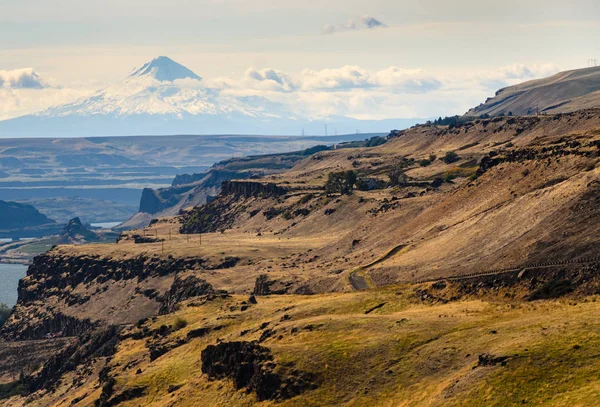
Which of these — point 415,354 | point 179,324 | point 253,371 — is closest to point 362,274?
point 179,324

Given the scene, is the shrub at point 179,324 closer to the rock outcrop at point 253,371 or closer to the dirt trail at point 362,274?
the dirt trail at point 362,274

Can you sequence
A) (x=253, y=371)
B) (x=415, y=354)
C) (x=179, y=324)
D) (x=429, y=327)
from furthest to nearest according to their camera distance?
(x=179, y=324)
(x=253, y=371)
(x=429, y=327)
(x=415, y=354)

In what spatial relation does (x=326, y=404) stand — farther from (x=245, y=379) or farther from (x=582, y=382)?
(x=582, y=382)

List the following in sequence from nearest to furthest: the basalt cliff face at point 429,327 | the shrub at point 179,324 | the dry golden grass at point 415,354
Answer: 1. the dry golden grass at point 415,354
2. the basalt cliff face at point 429,327
3. the shrub at point 179,324

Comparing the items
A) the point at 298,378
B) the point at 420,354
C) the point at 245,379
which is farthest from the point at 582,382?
the point at 245,379

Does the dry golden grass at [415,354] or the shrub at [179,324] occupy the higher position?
the dry golden grass at [415,354]

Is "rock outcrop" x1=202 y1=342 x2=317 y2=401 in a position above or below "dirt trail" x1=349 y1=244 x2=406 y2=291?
below

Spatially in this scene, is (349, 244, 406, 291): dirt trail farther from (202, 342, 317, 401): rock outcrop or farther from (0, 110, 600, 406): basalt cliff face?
(202, 342, 317, 401): rock outcrop

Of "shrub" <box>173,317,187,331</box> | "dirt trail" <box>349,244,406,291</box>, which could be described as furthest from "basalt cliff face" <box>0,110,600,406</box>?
"dirt trail" <box>349,244,406,291</box>

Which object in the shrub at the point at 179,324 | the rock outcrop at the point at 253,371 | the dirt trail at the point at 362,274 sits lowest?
the shrub at the point at 179,324

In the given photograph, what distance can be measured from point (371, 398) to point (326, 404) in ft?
18.6

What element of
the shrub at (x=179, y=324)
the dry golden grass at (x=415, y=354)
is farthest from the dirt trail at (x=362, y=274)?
the shrub at (x=179, y=324)

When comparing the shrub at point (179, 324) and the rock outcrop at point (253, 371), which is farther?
the shrub at point (179, 324)

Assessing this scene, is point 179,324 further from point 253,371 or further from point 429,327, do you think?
point 429,327
